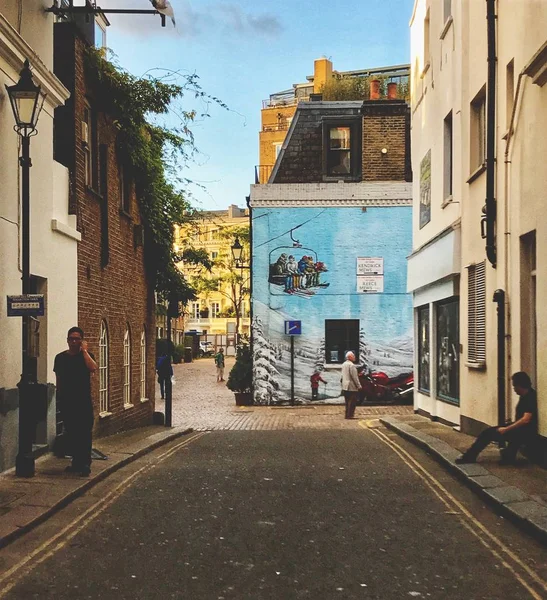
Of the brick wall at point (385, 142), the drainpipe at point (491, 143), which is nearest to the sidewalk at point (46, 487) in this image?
the drainpipe at point (491, 143)

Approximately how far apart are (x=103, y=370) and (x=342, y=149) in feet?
53.3

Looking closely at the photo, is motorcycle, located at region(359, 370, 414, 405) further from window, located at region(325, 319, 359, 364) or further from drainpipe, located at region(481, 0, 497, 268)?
drainpipe, located at region(481, 0, 497, 268)

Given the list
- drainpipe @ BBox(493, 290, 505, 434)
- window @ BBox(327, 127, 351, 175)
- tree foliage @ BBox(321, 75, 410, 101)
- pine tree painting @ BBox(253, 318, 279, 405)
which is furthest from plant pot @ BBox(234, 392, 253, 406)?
tree foliage @ BBox(321, 75, 410, 101)

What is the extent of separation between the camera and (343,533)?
7.80 meters

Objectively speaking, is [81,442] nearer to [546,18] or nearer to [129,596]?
[129,596]

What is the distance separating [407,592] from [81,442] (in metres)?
5.58

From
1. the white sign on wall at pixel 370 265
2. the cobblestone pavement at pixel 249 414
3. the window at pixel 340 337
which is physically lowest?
the cobblestone pavement at pixel 249 414

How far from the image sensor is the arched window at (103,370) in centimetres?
1677

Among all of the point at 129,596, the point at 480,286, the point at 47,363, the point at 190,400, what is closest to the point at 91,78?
Answer: the point at 47,363

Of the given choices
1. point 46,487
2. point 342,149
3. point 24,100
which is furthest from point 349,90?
point 46,487

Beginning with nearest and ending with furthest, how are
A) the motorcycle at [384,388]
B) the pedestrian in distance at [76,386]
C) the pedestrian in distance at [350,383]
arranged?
the pedestrian in distance at [76,386] < the pedestrian in distance at [350,383] < the motorcycle at [384,388]

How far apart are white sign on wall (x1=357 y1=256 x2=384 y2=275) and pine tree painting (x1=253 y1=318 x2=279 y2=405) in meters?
3.82

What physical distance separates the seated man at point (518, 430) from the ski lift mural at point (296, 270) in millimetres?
18737

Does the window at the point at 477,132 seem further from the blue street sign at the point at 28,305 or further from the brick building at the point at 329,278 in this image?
the brick building at the point at 329,278
